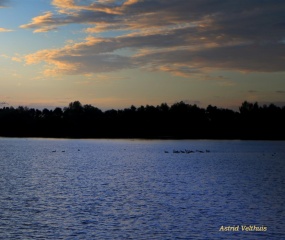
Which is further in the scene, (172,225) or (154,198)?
(154,198)

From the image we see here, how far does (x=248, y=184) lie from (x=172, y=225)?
27.6 m

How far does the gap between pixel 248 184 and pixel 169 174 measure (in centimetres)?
1485

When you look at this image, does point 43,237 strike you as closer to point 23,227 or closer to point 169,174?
point 23,227

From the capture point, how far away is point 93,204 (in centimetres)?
3944

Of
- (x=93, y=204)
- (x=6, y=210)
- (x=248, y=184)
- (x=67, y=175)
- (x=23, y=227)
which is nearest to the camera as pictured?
(x=23, y=227)

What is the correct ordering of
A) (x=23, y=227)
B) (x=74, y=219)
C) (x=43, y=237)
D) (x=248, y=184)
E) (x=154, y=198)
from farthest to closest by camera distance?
1. (x=248, y=184)
2. (x=154, y=198)
3. (x=74, y=219)
4. (x=23, y=227)
5. (x=43, y=237)

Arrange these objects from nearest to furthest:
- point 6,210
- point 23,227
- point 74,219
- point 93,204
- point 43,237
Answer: point 43,237 < point 23,227 < point 74,219 < point 6,210 < point 93,204

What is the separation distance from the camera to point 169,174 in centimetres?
6875

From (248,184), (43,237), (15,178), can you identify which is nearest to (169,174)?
(248,184)

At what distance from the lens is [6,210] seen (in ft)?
117

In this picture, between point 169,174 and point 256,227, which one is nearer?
point 256,227

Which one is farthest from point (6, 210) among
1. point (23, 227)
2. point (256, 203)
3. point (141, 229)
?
point (256, 203)

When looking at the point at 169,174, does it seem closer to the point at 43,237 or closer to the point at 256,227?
the point at 256,227

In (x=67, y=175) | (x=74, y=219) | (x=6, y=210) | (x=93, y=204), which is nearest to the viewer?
(x=74, y=219)
